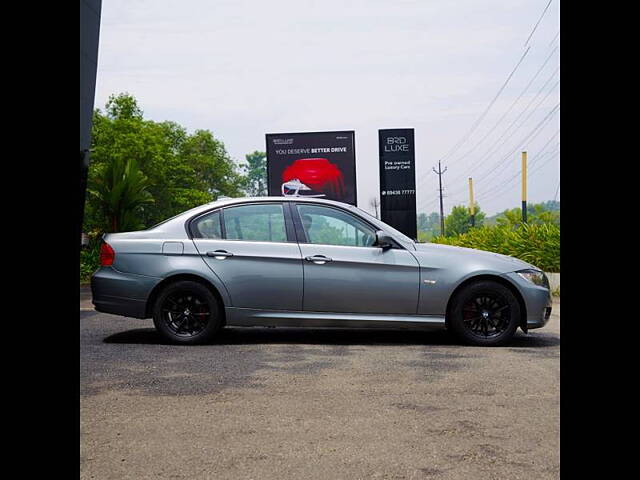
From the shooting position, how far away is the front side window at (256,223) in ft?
27.6

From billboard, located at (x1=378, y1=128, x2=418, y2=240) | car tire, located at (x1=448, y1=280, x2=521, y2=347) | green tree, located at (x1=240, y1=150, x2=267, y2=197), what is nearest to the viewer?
car tire, located at (x1=448, y1=280, x2=521, y2=347)

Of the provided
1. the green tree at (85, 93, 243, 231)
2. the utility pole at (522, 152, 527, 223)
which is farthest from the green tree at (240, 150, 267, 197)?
the utility pole at (522, 152, 527, 223)

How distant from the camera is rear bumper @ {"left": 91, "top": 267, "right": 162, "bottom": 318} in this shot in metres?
8.23

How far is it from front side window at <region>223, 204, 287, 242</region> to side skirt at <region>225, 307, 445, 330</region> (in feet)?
2.61

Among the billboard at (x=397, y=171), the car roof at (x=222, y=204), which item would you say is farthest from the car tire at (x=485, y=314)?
the billboard at (x=397, y=171)

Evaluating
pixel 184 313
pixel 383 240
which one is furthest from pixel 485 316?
pixel 184 313

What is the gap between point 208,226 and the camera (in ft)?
27.8

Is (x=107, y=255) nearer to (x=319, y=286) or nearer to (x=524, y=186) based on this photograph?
(x=319, y=286)

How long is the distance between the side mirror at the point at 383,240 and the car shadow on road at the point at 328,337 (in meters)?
1.08

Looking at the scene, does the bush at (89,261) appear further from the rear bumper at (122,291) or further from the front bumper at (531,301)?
the front bumper at (531,301)

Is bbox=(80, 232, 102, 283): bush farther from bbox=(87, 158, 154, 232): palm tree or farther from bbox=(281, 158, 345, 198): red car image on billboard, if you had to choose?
bbox=(281, 158, 345, 198): red car image on billboard
